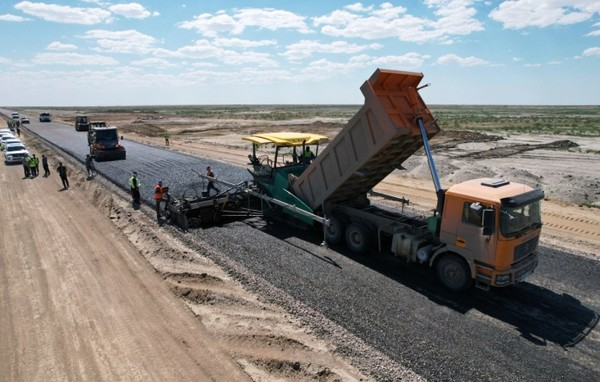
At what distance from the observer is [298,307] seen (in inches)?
326

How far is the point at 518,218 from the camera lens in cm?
806

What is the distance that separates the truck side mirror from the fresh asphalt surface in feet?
5.69

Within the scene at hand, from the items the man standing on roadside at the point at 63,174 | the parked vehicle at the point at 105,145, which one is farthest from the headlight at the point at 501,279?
the parked vehicle at the point at 105,145

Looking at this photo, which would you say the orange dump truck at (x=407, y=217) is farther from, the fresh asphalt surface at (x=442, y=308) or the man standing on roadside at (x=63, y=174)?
the man standing on roadside at (x=63, y=174)

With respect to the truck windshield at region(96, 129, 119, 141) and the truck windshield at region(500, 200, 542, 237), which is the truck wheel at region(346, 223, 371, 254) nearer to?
the truck windshield at region(500, 200, 542, 237)

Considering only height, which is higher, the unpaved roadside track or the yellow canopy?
the yellow canopy

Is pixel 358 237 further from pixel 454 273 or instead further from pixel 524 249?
pixel 524 249

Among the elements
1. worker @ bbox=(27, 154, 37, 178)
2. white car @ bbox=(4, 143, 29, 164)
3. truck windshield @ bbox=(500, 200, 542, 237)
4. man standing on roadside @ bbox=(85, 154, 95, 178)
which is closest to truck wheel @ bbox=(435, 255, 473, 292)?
truck windshield @ bbox=(500, 200, 542, 237)

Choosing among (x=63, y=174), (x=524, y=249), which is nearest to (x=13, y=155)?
(x=63, y=174)

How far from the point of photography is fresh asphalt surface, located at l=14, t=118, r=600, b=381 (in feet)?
21.5

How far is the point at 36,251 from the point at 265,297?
7724 mm

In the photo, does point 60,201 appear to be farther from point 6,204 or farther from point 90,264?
point 90,264

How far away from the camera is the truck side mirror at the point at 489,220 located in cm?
769

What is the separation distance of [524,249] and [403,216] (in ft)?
10.6
